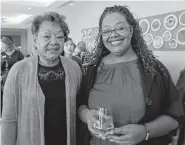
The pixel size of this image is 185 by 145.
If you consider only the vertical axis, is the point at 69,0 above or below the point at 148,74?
above

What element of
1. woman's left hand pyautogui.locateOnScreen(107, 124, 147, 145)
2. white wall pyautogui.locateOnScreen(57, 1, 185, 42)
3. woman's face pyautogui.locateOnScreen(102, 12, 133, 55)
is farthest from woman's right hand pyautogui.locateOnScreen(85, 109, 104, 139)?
white wall pyautogui.locateOnScreen(57, 1, 185, 42)

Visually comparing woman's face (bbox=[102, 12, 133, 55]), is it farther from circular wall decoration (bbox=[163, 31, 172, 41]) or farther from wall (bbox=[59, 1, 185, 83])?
circular wall decoration (bbox=[163, 31, 172, 41])

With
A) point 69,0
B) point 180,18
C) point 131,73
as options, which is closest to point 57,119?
point 131,73

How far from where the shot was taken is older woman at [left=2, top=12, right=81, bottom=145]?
1.33 metres

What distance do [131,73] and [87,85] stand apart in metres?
0.28

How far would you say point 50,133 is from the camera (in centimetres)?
138

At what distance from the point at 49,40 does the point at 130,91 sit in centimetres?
54

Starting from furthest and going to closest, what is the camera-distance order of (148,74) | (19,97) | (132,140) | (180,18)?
(180,18) → (19,97) → (148,74) → (132,140)

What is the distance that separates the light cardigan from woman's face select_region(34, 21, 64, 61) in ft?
0.44

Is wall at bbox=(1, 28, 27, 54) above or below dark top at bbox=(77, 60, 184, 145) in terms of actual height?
above

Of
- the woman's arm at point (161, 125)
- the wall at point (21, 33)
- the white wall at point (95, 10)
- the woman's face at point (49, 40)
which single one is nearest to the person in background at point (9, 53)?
the white wall at point (95, 10)

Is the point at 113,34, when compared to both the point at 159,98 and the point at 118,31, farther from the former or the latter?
the point at 159,98

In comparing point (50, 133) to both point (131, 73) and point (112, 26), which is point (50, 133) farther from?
point (112, 26)

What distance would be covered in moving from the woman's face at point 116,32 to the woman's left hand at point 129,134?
41cm
